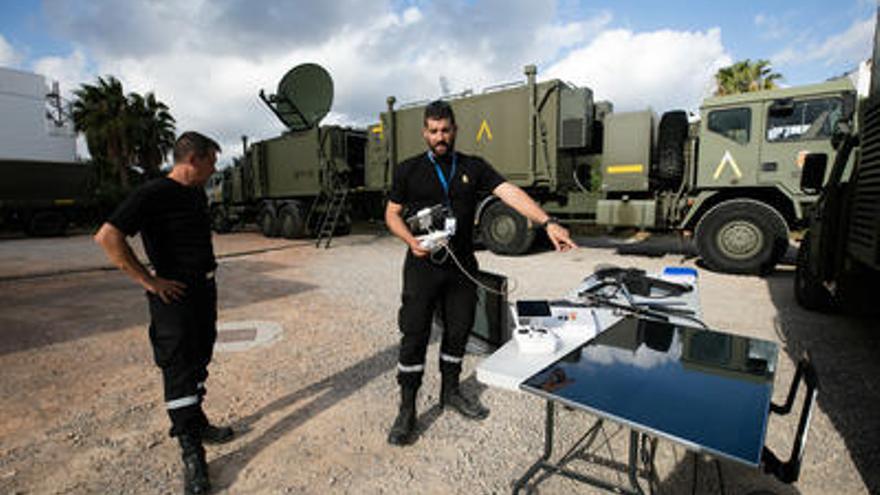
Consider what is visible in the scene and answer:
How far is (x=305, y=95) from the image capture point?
1368 cm

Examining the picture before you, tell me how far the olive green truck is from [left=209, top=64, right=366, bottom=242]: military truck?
138 cm

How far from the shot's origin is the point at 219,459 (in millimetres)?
2543

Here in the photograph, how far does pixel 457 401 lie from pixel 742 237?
627cm

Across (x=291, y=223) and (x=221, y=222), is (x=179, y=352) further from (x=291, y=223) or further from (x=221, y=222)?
(x=221, y=222)

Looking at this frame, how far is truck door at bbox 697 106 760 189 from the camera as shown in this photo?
7.09 meters

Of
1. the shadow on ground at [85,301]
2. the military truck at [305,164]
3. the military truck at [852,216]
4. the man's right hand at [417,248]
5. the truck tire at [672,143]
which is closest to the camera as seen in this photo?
the man's right hand at [417,248]

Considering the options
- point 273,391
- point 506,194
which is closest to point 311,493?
point 273,391

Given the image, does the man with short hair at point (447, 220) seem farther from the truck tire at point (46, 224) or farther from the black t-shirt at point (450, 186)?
the truck tire at point (46, 224)

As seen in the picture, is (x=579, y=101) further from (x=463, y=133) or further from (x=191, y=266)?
(x=191, y=266)

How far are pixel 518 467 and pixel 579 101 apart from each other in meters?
7.87

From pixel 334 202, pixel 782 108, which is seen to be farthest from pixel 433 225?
pixel 334 202

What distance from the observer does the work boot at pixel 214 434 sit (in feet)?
8.82

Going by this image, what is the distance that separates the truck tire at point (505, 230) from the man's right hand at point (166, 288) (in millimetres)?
7641

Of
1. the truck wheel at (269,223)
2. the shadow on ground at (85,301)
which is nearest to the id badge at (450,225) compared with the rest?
the shadow on ground at (85,301)
